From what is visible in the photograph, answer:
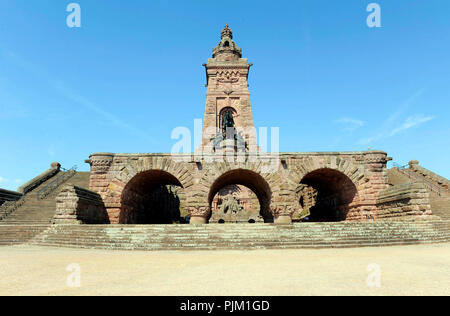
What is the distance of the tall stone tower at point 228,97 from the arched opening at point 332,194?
930cm

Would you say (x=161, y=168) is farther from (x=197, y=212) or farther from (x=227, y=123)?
(x=227, y=123)

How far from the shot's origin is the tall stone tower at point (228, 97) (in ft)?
92.7

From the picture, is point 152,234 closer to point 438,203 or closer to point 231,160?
point 231,160

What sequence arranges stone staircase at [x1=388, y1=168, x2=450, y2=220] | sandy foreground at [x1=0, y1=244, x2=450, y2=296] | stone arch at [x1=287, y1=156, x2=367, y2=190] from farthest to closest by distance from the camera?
1. stone staircase at [x1=388, y1=168, x2=450, y2=220]
2. stone arch at [x1=287, y1=156, x2=367, y2=190]
3. sandy foreground at [x1=0, y1=244, x2=450, y2=296]

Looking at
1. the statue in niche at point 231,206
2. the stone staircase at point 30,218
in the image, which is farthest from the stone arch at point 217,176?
the statue in niche at point 231,206

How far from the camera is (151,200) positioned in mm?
22547

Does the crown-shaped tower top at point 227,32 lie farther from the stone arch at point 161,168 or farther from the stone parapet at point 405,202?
the stone parapet at point 405,202

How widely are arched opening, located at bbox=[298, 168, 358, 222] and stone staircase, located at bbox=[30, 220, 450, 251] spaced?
201 inches

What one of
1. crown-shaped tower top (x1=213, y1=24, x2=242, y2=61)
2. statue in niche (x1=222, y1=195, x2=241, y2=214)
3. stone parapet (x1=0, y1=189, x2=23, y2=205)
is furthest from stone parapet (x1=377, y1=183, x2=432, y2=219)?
stone parapet (x1=0, y1=189, x2=23, y2=205)

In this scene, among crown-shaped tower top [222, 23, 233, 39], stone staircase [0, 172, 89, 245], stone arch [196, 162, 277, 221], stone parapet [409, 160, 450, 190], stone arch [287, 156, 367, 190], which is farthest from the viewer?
crown-shaped tower top [222, 23, 233, 39]

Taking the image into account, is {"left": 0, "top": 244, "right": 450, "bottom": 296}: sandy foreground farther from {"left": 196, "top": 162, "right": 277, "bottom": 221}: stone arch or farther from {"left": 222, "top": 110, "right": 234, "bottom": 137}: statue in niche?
{"left": 222, "top": 110, "right": 234, "bottom": 137}: statue in niche

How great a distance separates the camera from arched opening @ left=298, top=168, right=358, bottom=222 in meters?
16.9
